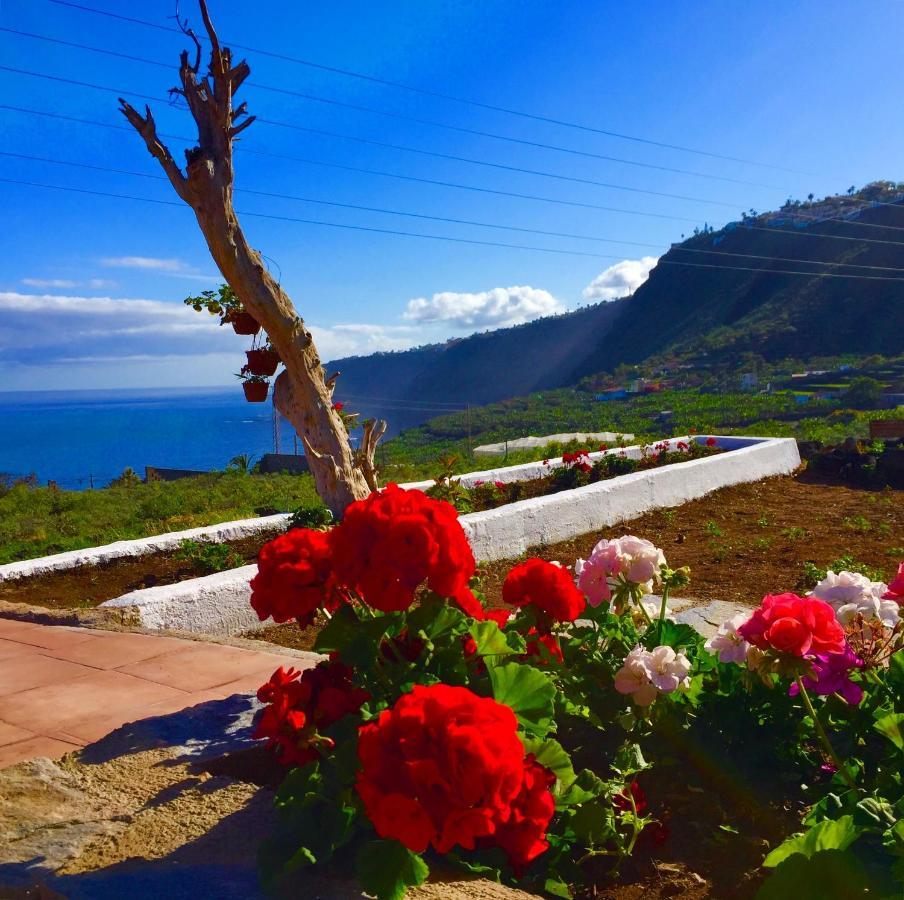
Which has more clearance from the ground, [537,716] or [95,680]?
[537,716]

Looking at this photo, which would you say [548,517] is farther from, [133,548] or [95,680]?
[95,680]

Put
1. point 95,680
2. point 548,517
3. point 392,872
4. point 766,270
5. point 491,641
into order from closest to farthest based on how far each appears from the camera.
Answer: point 392,872, point 491,641, point 95,680, point 548,517, point 766,270

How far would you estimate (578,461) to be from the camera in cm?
861

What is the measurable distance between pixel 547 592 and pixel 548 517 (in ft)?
14.7

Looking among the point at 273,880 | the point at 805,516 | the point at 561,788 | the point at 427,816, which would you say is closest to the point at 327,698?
the point at 273,880

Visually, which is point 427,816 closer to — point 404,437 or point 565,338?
point 404,437

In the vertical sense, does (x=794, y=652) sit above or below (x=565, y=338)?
below

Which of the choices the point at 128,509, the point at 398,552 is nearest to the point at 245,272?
the point at 398,552

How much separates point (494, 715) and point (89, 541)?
22.5ft

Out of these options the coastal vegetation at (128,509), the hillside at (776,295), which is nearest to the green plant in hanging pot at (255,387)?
the coastal vegetation at (128,509)

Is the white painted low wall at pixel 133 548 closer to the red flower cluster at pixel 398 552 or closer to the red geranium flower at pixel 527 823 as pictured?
the red flower cluster at pixel 398 552

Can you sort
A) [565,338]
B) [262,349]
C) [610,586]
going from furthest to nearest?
[565,338] < [262,349] < [610,586]

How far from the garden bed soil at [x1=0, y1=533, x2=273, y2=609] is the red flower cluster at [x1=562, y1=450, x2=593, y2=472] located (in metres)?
3.82

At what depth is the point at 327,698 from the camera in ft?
5.98
